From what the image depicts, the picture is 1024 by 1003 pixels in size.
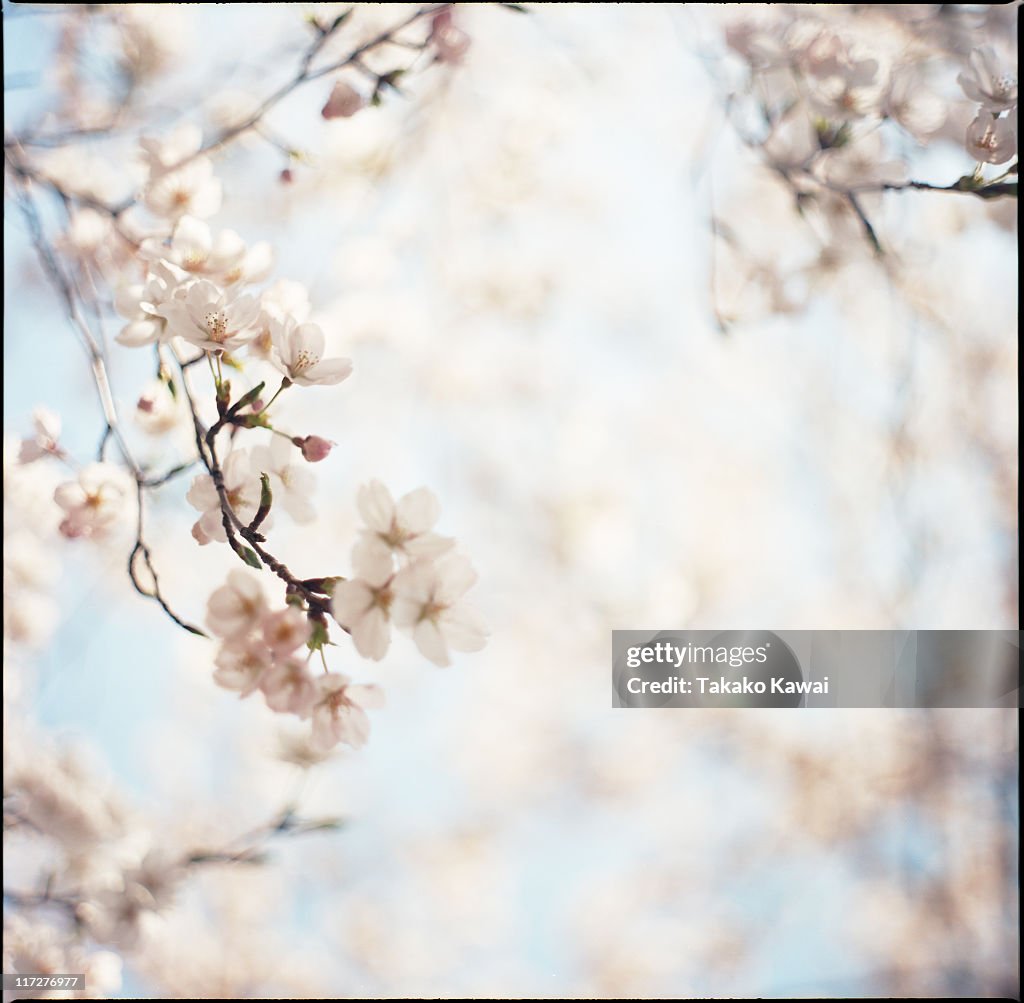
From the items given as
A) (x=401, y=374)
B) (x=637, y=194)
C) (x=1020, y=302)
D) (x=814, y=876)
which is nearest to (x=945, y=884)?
(x=814, y=876)

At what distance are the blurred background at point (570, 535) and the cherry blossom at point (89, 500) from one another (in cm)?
Answer: 8

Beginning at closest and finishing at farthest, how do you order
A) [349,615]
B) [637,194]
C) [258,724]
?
[349,615] < [637,194] < [258,724]

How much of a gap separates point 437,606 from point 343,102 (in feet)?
1.51

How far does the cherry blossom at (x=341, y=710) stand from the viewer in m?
A: 0.39

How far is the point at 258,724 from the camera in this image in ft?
5.44

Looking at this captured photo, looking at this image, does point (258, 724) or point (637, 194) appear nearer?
point (637, 194)

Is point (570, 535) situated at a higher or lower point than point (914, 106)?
lower

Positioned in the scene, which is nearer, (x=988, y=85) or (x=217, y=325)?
(x=217, y=325)

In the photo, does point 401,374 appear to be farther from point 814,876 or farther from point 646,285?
point 814,876

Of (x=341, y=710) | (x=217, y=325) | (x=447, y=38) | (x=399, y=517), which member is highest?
(x=447, y=38)

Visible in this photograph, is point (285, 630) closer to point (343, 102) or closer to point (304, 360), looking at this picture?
point (304, 360)

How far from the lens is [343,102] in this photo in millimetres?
577

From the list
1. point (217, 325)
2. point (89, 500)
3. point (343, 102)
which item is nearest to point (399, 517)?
point (217, 325)

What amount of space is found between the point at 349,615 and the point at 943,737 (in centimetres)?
162
